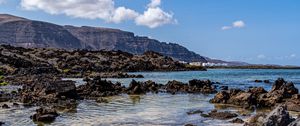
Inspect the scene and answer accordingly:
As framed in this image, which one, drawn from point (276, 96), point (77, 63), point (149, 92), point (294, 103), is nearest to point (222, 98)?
point (276, 96)

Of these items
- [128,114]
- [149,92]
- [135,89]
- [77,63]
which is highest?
[77,63]

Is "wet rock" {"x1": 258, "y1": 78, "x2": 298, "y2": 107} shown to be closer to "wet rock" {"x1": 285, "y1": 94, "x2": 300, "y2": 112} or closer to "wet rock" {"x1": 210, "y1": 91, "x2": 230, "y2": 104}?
"wet rock" {"x1": 285, "y1": 94, "x2": 300, "y2": 112}

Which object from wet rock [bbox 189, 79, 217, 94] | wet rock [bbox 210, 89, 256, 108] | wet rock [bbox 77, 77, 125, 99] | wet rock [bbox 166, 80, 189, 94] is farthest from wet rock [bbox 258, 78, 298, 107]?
wet rock [bbox 77, 77, 125, 99]

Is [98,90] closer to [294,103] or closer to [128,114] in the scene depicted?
[128,114]

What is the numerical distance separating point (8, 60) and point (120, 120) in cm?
7911

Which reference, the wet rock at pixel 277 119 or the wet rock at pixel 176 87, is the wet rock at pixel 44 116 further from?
the wet rock at pixel 176 87

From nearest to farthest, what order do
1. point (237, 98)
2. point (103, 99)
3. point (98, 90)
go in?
1. point (237, 98)
2. point (103, 99)
3. point (98, 90)

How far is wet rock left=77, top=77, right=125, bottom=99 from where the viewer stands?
48.2 m

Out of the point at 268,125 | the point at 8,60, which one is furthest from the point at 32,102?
the point at 8,60

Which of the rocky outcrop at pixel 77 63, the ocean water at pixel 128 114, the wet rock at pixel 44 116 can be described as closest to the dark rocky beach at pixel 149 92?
the wet rock at pixel 44 116

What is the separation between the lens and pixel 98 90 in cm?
5212

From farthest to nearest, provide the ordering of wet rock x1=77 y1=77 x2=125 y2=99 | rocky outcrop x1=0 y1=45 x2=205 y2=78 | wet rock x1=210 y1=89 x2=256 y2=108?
rocky outcrop x1=0 y1=45 x2=205 y2=78, wet rock x1=77 y1=77 x2=125 y2=99, wet rock x1=210 y1=89 x2=256 y2=108

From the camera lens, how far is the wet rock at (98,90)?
48250mm

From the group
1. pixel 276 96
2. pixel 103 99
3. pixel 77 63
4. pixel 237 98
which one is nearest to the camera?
pixel 276 96
